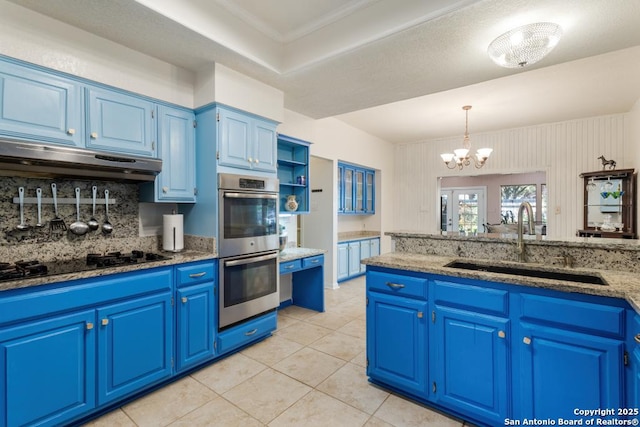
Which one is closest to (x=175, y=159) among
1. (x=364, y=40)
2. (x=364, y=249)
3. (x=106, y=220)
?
(x=106, y=220)

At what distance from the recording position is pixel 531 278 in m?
1.69

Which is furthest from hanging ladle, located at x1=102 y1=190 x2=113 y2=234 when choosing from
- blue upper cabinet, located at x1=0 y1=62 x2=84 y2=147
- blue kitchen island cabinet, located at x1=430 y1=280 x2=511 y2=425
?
blue kitchen island cabinet, located at x1=430 y1=280 x2=511 y2=425

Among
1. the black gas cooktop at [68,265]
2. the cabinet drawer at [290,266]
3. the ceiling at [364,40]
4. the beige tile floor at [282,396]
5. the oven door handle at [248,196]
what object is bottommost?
the beige tile floor at [282,396]

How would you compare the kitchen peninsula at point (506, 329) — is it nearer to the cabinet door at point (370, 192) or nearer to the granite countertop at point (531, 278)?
the granite countertop at point (531, 278)

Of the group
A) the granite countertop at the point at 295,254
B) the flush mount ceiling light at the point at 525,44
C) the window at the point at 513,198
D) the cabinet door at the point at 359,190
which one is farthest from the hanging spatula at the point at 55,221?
the window at the point at 513,198

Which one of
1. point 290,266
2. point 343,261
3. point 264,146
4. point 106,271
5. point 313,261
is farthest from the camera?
point 343,261

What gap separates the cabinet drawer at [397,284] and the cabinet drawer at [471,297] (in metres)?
0.08

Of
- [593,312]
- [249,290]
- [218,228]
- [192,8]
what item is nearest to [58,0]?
[192,8]

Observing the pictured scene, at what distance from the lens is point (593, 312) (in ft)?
4.95

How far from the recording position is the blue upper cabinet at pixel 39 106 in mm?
1844

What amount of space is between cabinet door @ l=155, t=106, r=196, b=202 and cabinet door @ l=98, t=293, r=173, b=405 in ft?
2.88

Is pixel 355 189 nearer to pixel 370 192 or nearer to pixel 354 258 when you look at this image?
pixel 370 192

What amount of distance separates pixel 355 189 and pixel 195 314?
3.88 m

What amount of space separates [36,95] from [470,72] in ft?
10.9
